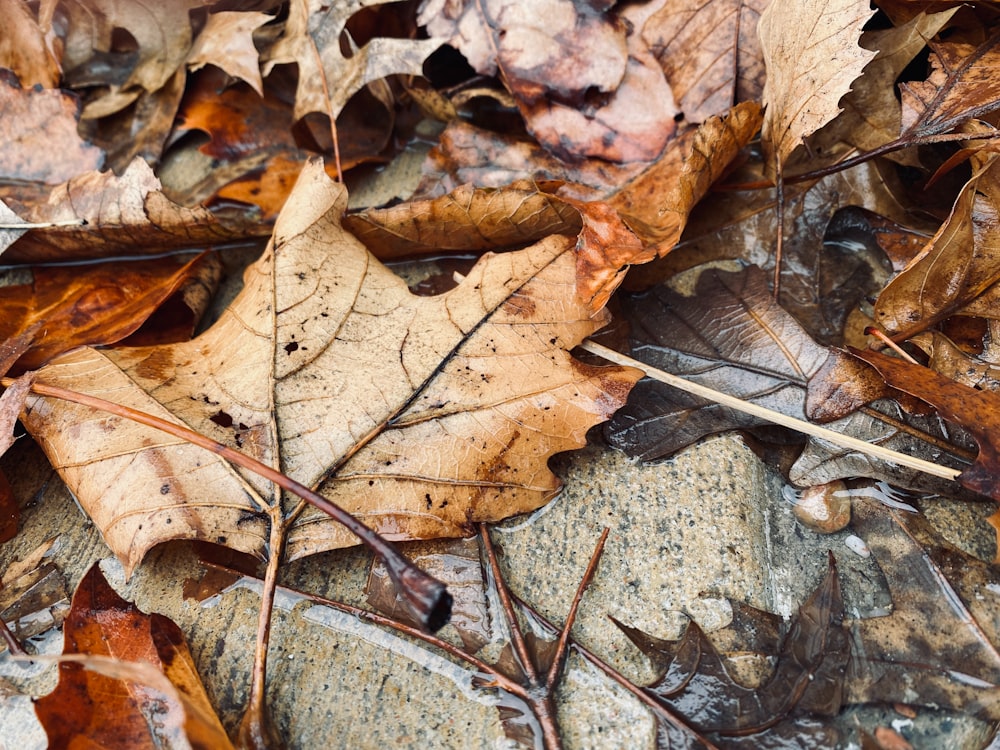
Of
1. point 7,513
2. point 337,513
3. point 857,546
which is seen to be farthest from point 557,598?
point 7,513

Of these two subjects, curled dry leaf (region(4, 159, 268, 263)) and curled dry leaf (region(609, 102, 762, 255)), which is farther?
curled dry leaf (region(4, 159, 268, 263))

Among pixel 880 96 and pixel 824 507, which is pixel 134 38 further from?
pixel 824 507

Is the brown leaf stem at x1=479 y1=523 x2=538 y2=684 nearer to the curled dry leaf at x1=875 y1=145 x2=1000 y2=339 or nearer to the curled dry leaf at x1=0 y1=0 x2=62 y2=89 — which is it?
the curled dry leaf at x1=875 y1=145 x2=1000 y2=339

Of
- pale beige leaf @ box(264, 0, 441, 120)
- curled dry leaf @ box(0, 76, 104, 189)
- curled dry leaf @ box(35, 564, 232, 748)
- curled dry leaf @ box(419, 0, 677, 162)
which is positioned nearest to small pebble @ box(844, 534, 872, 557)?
curled dry leaf @ box(419, 0, 677, 162)

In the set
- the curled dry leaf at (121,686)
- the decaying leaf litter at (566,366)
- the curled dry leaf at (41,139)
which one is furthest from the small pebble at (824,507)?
the curled dry leaf at (41,139)

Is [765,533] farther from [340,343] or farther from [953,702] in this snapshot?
[340,343]

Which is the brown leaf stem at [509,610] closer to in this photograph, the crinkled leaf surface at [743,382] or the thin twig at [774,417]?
the crinkled leaf surface at [743,382]
